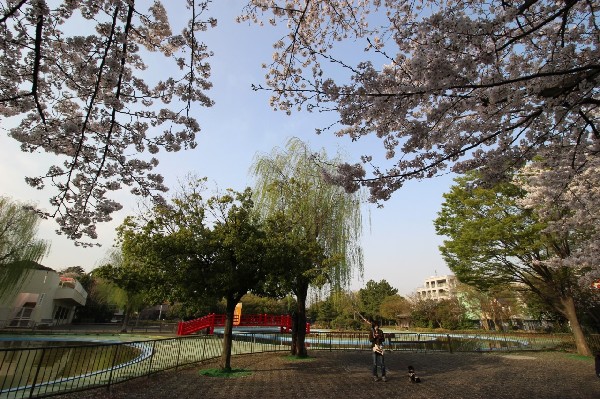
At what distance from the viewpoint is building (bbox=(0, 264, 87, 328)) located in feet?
95.8

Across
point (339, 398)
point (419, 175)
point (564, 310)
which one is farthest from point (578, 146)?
point (564, 310)

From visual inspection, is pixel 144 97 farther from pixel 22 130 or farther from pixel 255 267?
pixel 255 267

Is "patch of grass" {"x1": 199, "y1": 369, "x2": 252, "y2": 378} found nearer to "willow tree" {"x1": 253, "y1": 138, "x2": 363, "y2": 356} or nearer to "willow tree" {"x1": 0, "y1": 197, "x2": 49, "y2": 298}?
"willow tree" {"x1": 253, "y1": 138, "x2": 363, "y2": 356}

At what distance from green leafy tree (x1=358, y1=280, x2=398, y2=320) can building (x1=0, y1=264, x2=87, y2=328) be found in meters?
41.6

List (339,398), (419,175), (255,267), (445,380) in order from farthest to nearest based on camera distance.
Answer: (255,267) < (445,380) < (339,398) < (419,175)

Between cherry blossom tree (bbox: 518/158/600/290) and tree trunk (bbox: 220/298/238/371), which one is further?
tree trunk (bbox: 220/298/238/371)

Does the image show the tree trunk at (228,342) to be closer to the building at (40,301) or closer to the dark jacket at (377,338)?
the dark jacket at (377,338)

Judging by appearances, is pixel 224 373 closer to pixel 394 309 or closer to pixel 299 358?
pixel 299 358

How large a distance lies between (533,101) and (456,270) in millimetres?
15527

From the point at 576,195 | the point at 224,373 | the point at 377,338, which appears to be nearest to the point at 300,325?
the point at 224,373

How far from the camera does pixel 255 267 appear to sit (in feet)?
34.9

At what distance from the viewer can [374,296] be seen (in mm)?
61562

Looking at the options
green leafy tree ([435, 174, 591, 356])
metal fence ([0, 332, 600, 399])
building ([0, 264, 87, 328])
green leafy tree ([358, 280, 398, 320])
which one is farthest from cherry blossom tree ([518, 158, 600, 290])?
green leafy tree ([358, 280, 398, 320])

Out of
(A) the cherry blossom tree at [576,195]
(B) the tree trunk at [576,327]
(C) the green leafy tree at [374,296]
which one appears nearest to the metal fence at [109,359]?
(B) the tree trunk at [576,327]
